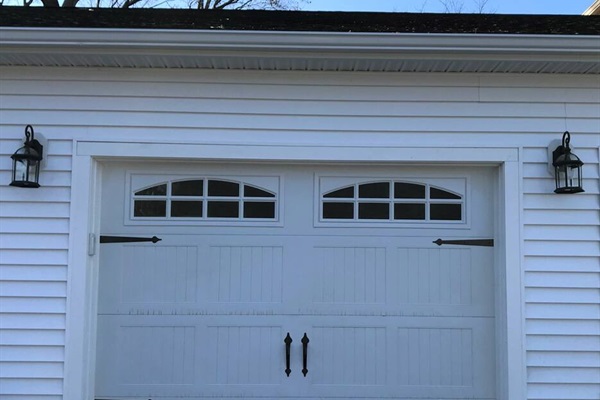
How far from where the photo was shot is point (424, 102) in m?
3.64

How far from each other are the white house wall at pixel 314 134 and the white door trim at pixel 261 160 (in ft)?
0.19

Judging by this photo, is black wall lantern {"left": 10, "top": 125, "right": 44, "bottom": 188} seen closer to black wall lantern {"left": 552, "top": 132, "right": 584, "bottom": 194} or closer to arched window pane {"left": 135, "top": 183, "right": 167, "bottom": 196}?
arched window pane {"left": 135, "top": 183, "right": 167, "bottom": 196}

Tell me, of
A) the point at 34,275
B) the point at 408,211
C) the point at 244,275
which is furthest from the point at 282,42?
the point at 34,275

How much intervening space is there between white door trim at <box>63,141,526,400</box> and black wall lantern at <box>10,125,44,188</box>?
0.76ft

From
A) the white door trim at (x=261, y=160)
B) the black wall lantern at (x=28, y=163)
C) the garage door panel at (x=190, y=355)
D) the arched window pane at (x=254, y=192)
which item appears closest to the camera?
the black wall lantern at (x=28, y=163)

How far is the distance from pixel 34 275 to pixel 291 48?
7.38 feet

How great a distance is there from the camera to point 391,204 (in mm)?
3766

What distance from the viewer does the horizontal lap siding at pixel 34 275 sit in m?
3.47

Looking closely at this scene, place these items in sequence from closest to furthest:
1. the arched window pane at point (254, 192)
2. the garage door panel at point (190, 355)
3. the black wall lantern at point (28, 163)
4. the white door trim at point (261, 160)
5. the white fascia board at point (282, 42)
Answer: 1. the white fascia board at point (282, 42)
2. the black wall lantern at point (28, 163)
3. the white door trim at point (261, 160)
4. the garage door panel at point (190, 355)
5. the arched window pane at point (254, 192)

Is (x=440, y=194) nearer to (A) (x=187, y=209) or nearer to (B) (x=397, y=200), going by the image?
(B) (x=397, y=200)

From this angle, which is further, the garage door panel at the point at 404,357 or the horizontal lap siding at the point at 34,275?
the garage door panel at the point at 404,357

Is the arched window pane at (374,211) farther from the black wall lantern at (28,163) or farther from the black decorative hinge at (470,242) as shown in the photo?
the black wall lantern at (28,163)

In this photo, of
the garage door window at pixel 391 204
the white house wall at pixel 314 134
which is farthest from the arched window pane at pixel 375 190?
the white house wall at pixel 314 134

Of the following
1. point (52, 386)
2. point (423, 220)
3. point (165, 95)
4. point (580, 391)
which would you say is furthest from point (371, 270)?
point (52, 386)
